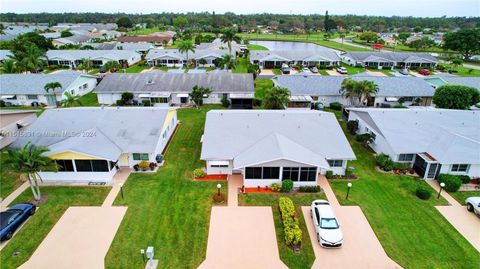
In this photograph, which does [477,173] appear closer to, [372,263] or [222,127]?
[372,263]

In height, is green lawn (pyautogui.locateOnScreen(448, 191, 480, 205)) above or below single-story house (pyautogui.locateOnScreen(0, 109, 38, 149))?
below

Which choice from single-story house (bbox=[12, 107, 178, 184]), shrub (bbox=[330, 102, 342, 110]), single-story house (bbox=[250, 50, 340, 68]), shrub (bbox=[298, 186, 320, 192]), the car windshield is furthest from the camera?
single-story house (bbox=[250, 50, 340, 68])

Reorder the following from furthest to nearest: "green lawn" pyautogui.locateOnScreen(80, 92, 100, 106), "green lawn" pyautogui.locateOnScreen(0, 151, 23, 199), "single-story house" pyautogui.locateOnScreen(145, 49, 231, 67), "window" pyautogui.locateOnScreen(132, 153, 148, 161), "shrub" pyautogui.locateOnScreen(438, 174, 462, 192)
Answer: "single-story house" pyautogui.locateOnScreen(145, 49, 231, 67), "green lawn" pyautogui.locateOnScreen(80, 92, 100, 106), "window" pyautogui.locateOnScreen(132, 153, 148, 161), "shrub" pyautogui.locateOnScreen(438, 174, 462, 192), "green lawn" pyautogui.locateOnScreen(0, 151, 23, 199)

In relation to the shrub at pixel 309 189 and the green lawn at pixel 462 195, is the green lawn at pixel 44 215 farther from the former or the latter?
the green lawn at pixel 462 195

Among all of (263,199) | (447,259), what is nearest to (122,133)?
(263,199)

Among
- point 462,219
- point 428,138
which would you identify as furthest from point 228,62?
point 462,219

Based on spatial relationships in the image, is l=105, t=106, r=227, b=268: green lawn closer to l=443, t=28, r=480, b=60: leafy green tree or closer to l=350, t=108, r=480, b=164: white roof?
l=350, t=108, r=480, b=164: white roof

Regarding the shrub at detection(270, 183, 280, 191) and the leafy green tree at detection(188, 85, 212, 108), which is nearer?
the shrub at detection(270, 183, 280, 191)

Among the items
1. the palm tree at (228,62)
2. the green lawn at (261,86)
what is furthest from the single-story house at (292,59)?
the green lawn at (261,86)

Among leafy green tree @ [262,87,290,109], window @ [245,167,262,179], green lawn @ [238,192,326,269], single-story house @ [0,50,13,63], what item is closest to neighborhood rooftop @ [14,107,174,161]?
window @ [245,167,262,179]
